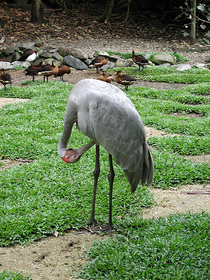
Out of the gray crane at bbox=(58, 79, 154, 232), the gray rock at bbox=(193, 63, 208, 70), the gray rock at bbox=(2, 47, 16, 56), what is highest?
the gray crane at bbox=(58, 79, 154, 232)

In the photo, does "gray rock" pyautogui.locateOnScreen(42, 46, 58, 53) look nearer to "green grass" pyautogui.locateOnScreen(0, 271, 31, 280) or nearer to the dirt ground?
the dirt ground

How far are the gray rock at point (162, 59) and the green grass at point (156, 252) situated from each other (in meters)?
10.3

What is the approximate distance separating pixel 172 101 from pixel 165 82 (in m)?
2.45

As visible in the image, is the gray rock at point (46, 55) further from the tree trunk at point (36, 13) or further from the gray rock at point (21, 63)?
the tree trunk at point (36, 13)

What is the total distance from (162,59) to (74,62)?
3366mm

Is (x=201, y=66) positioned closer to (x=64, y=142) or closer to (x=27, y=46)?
(x=27, y=46)

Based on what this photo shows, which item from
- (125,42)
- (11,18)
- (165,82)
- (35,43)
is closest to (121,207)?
(165,82)

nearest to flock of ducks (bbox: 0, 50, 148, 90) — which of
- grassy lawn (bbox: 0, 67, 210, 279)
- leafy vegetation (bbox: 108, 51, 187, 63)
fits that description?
grassy lawn (bbox: 0, 67, 210, 279)

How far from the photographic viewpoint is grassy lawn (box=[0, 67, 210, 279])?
3.09m

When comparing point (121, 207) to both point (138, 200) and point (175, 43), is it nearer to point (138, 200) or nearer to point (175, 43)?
point (138, 200)

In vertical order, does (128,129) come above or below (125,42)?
above

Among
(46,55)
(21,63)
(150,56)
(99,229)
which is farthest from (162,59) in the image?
(99,229)

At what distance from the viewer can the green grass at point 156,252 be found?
9.66 feet

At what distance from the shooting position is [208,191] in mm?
4328
